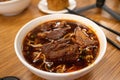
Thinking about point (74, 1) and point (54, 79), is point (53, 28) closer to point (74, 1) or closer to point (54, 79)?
point (54, 79)

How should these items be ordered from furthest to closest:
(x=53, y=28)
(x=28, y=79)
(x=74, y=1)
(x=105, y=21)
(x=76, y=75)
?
(x=74, y=1) < (x=105, y=21) < (x=53, y=28) < (x=28, y=79) < (x=76, y=75)

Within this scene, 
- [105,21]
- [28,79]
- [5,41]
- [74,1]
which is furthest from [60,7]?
[28,79]

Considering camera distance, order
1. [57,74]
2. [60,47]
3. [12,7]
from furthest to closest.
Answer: [12,7], [60,47], [57,74]

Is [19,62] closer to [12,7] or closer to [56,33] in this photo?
[56,33]

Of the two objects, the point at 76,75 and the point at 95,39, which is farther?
the point at 95,39

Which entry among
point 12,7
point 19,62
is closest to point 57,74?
point 19,62

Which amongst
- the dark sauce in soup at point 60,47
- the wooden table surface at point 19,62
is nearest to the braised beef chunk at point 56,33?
the dark sauce in soup at point 60,47

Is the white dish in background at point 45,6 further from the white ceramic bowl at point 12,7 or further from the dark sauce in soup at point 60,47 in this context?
the dark sauce in soup at point 60,47
